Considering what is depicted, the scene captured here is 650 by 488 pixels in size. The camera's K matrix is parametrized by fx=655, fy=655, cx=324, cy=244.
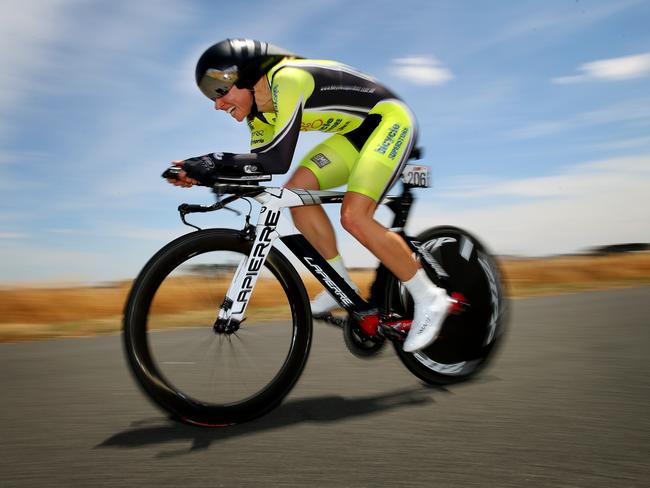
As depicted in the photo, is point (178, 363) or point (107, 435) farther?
point (178, 363)

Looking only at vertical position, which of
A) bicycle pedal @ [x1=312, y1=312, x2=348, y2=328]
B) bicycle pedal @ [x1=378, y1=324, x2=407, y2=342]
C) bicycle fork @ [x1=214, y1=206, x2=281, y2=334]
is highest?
bicycle fork @ [x1=214, y1=206, x2=281, y2=334]

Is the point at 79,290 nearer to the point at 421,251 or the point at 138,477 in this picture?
the point at 421,251

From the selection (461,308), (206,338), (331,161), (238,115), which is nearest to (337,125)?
(331,161)

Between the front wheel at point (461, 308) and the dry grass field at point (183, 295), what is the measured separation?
6.7 inches

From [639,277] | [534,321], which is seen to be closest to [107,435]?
[534,321]

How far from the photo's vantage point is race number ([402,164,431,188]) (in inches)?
165

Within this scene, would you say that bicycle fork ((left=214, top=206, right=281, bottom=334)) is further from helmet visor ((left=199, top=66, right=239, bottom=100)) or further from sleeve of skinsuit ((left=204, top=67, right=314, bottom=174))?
helmet visor ((left=199, top=66, right=239, bottom=100))

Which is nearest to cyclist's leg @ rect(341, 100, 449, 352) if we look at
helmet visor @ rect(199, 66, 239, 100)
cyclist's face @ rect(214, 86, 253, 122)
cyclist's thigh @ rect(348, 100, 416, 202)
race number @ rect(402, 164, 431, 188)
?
cyclist's thigh @ rect(348, 100, 416, 202)

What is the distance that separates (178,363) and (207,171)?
1.00 m

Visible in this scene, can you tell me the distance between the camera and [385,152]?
12.9ft

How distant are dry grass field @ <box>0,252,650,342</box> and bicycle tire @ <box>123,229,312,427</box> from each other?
0.21 ft

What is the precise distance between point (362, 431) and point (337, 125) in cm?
192

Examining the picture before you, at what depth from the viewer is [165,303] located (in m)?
3.30

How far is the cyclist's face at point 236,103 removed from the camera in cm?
380
